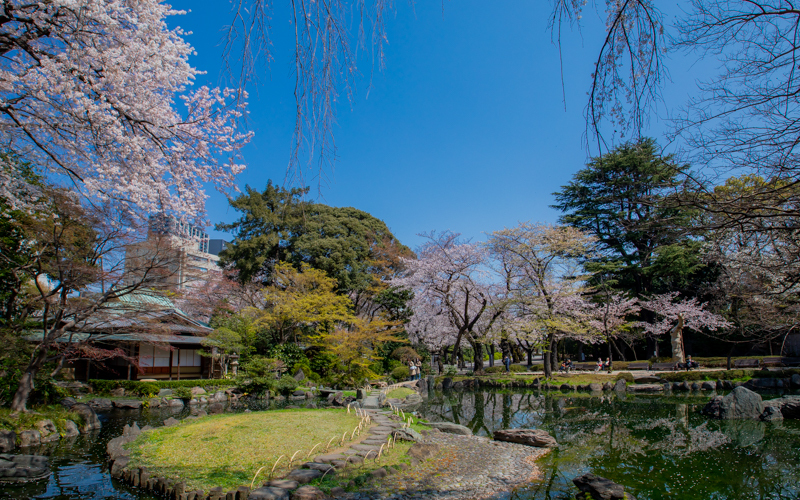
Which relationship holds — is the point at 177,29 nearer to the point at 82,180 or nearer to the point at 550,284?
the point at 82,180

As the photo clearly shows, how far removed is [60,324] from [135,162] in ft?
21.6

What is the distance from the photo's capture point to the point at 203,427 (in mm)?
7211

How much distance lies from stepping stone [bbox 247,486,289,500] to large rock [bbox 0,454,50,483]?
3892mm

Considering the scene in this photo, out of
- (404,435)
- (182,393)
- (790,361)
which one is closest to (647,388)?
(790,361)

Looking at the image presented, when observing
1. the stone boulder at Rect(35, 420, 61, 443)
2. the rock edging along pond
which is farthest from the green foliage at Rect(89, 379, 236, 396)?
the rock edging along pond

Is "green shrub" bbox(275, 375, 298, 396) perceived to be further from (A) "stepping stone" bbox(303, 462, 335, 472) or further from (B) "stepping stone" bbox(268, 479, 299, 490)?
(B) "stepping stone" bbox(268, 479, 299, 490)

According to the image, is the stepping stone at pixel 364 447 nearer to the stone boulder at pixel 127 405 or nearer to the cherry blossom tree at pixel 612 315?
the stone boulder at pixel 127 405

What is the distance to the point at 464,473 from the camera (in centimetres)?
564

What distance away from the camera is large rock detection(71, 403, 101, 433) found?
9.09m

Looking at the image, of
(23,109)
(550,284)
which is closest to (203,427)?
(23,109)

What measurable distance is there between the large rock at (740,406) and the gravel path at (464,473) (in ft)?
18.0

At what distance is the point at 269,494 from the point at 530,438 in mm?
5227

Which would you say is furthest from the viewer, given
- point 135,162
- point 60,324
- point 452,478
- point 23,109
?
point 60,324

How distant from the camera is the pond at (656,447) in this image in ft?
17.6
